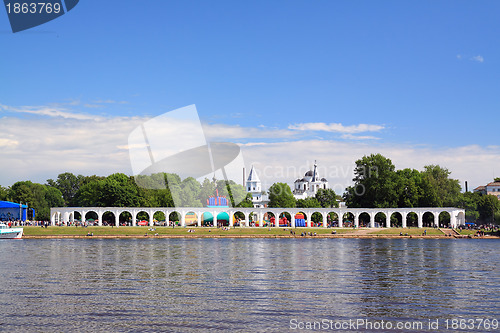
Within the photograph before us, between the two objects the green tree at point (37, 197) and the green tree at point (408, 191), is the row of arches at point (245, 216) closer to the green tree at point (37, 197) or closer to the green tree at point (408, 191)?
the green tree at point (408, 191)

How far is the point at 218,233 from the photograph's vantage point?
8538 cm

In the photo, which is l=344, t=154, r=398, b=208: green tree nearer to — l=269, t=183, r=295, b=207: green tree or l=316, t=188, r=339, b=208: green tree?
l=269, t=183, r=295, b=207: green tree

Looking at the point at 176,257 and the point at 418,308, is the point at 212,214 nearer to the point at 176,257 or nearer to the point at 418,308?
the point at 176,257

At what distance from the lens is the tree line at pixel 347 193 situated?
10812 centimetres

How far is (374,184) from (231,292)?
8477 centimetres

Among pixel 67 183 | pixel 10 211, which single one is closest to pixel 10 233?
pixel 10 211

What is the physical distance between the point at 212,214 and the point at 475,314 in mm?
81925

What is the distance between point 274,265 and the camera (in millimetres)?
40688

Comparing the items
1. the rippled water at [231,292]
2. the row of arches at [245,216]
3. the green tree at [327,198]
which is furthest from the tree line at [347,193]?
the rippled water at [231,292]

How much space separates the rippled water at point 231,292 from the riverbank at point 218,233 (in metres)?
36.5

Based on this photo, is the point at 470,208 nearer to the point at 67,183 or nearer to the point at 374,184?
the point at 374,184

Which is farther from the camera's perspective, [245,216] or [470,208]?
[470,208]

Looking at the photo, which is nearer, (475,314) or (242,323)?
(242,323)

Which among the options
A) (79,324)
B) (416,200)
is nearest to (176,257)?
(79,324)
